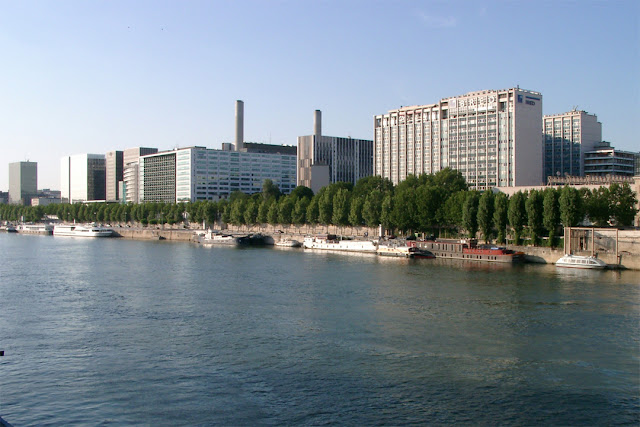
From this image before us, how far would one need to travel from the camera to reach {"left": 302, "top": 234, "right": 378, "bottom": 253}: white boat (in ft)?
216

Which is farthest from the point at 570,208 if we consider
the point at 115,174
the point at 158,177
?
the point at 115,174

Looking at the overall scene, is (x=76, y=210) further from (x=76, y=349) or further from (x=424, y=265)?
(x=76, y=349)

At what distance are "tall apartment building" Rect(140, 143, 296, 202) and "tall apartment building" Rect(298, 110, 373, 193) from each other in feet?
39.0

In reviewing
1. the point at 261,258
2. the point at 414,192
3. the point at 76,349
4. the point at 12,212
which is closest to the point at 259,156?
the point at 12,212

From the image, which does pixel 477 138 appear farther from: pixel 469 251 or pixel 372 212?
pixel 469 251

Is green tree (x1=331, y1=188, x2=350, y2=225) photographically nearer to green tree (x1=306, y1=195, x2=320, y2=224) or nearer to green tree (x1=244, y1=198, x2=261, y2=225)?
green tree (x1=306, y1=195, x2=320, y2=224)

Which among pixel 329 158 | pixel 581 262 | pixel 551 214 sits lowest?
pixel 581 262

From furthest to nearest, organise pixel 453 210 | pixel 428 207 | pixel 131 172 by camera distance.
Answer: pixel 131 172
pixel 428 207
pixel 453 210

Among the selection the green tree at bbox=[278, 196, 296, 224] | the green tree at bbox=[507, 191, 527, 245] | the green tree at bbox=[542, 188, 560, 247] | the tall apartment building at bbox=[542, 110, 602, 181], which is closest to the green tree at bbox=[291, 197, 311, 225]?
the green tree at bbox=[278, 196, 296, 224]

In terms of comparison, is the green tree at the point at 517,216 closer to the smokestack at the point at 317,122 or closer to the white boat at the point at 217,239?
the white boat at the point at 217,239

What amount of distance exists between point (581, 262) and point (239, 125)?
366 feet

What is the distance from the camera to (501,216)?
5806 centimetres

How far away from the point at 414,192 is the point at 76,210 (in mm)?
92496

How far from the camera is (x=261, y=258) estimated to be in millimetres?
58156
